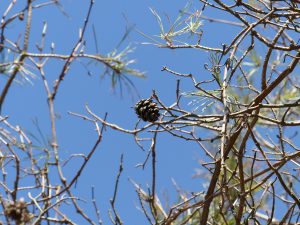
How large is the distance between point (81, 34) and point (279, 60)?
0.55 m

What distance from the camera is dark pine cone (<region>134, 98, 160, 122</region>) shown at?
54.9 inches

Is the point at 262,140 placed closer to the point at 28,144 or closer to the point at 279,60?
the point at 279,60

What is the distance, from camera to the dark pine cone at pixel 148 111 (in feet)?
4.58

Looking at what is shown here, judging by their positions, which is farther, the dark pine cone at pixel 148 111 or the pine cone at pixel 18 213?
the dark pine cone at pixel 148 111

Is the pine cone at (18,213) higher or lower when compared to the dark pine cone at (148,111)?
lower

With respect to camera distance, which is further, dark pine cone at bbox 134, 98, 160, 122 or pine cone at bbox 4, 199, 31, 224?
dark pine cone at bbox 134, 98, 160, 122

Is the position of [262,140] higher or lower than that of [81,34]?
higher

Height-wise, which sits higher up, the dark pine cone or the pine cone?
the dark pine cone

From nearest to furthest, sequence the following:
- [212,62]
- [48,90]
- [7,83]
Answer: [212,62] < [7,83] < [48,90]

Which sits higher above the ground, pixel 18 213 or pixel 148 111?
pixel 148 111

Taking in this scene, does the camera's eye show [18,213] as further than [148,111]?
No

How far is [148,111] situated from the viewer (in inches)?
55.0

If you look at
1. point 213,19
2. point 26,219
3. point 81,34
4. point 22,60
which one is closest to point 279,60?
point 213,19

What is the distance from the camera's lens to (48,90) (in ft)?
5.58
